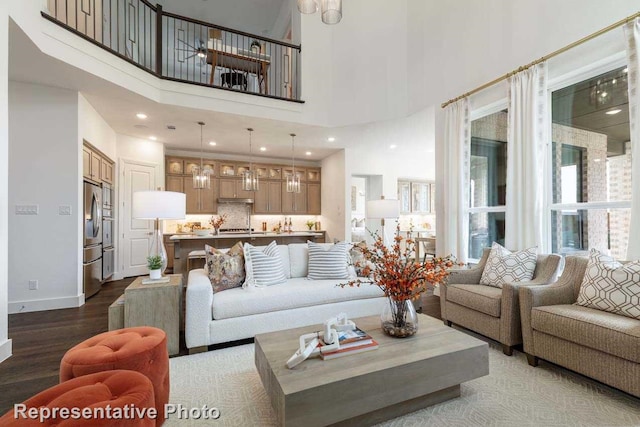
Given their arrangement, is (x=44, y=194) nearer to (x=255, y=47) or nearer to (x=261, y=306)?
(x=261, y=306)

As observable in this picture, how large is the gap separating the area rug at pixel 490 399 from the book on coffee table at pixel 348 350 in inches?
16.2

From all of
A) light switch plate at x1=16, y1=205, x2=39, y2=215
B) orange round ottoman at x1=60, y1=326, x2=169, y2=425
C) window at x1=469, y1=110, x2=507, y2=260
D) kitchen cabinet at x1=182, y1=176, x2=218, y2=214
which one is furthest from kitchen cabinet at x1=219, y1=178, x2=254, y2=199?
orange round ottoman at x1=60, y1=326, x2=169, y2=425

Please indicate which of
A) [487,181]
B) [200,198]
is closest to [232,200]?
[200,198]

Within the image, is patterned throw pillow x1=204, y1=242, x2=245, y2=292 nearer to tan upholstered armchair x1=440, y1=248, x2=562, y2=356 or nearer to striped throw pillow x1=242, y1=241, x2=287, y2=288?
striped throw pillow x1=242, y1=241, x2=287, y2=288

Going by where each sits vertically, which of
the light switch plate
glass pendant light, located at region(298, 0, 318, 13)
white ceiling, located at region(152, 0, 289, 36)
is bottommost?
the light switch plate

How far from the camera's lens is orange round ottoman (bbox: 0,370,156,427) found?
98cm

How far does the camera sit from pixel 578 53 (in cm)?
289

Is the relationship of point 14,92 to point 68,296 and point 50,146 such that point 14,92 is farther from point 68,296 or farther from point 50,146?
point 68,296

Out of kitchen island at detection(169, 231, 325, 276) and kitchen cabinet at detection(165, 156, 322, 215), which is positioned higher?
kitchen cabinet at detection(165, 156, 322, 215)

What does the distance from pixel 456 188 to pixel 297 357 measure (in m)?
3.43

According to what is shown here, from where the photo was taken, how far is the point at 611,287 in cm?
208

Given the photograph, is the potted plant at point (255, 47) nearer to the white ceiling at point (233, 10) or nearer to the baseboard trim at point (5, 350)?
the white ceiling at point (233, 10)

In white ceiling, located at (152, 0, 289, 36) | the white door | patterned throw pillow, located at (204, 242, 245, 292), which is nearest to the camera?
patterned throw pillow, located at (204, 242, 245, 292)

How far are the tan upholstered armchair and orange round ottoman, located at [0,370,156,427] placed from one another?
8.39 feet
